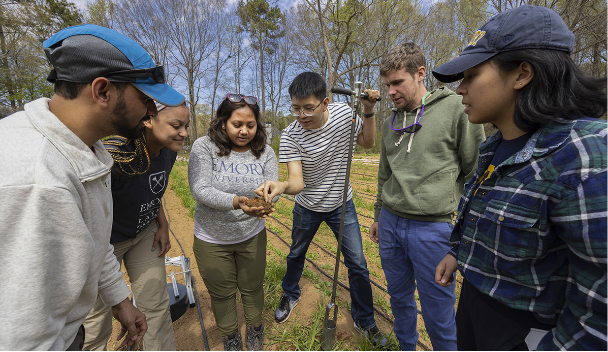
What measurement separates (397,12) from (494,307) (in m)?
12.6

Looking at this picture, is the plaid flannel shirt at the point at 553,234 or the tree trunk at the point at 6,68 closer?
the plaid flannel shirt at the point at 553,234

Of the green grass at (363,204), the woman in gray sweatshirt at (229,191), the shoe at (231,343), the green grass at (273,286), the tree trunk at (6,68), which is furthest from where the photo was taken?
the tree trunk at (6,68)

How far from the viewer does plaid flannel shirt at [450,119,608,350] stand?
2.51 feet

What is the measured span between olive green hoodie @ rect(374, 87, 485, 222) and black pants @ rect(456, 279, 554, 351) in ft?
1.98

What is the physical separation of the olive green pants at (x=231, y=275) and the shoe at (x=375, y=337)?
38.1 inches

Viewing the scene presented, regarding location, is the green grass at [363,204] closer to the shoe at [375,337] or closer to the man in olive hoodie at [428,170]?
the shoe at [375,337]

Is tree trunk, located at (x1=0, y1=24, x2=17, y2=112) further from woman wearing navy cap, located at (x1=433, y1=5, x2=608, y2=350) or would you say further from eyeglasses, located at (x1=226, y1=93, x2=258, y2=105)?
woman wearing navy cap, located at (x1=433, y1=5, x2=608, y2=350)

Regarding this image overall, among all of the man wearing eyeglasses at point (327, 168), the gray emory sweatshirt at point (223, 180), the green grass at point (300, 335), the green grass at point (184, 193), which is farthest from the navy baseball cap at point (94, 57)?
the green grass at point (184, 193)

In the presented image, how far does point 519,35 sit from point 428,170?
0.93 metres

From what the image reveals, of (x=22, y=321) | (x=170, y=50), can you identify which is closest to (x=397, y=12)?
(x=22, y=321)

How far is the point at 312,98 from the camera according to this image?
2201 mm

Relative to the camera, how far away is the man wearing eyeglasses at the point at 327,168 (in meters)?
2.30

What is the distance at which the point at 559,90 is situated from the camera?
3.03 feet

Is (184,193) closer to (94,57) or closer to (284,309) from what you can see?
(284,309)
